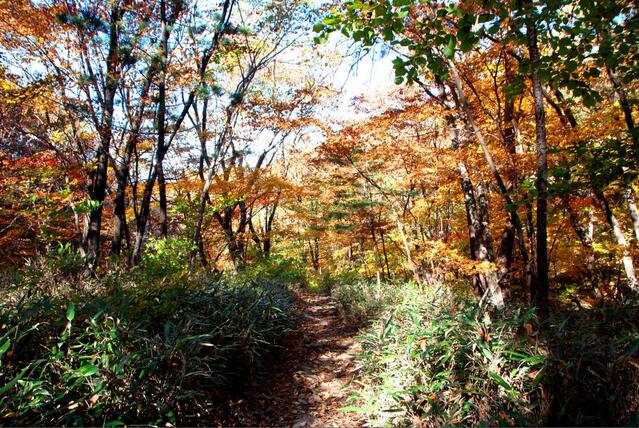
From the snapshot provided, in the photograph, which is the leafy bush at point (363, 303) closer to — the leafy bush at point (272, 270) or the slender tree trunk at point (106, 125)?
the leafy bush at point (272, 270)

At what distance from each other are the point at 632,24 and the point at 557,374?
2.66 meters

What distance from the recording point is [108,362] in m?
2.66

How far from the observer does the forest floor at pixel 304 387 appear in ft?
11.7

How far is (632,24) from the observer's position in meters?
2.28

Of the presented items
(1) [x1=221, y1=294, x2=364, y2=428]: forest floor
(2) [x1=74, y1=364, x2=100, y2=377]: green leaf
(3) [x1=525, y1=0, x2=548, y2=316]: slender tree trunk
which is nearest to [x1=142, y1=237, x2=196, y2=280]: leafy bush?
(1) [x1=221, y1=294, x2=364, y2=428]: forest floor

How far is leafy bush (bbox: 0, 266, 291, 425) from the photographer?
7.55ft

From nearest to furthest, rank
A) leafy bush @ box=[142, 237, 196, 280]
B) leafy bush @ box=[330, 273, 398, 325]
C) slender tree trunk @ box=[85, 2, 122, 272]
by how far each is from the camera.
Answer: leafy bush @ box=[142, 237, 196, 280] → leafy bush @ box=[330, 273, 398, 325] → slender tree trunk @ box=[85, 2, 122, 272]

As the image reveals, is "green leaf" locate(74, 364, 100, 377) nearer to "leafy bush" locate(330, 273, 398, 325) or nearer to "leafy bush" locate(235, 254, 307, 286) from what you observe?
"leafy bush" locate(330, 273, 398, 325)

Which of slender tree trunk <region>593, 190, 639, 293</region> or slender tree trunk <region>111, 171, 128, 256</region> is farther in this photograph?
slender tree trunk <region>111, 171, 128, 256</region>

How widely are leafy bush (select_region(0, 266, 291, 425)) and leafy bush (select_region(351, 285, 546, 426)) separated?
177 cm

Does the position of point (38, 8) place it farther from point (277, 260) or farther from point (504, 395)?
point (504, 395)

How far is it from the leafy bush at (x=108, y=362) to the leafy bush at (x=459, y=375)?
177 cm

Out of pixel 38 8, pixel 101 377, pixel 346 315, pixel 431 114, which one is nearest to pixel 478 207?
pixel 431 114

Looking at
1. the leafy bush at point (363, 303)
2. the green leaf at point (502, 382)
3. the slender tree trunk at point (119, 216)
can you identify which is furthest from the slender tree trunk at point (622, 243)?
the slender tree trunk at point (119, 216)
